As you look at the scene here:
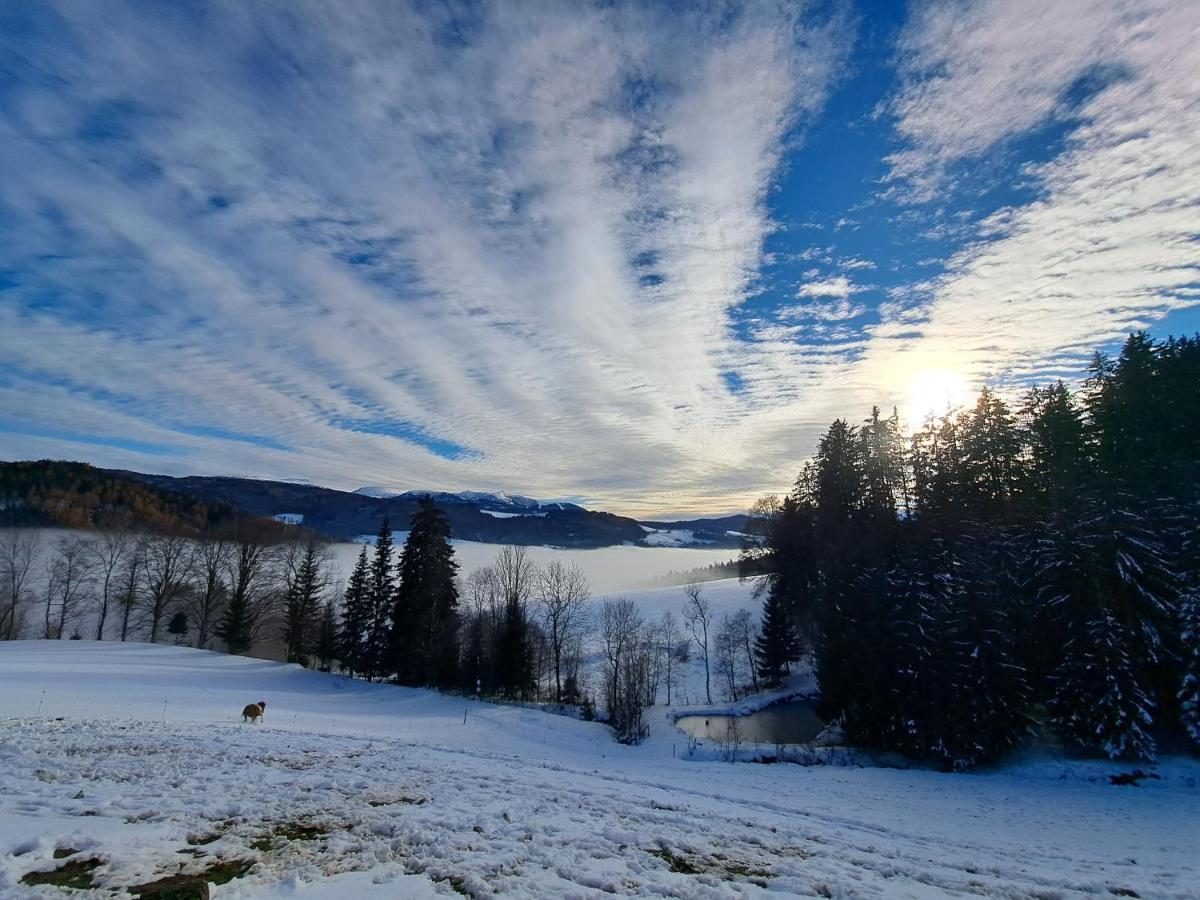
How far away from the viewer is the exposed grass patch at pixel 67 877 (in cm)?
611

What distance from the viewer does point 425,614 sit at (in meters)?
42.4

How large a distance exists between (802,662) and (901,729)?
2777cm

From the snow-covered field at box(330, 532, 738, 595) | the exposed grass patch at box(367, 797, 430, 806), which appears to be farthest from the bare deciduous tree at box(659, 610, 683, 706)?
the exposed grass patch at box(367, 797, 430, 806)

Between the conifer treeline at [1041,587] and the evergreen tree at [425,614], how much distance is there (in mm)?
25579

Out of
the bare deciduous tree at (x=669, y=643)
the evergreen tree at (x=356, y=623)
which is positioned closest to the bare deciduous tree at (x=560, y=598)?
the bare deciduous tree at (x=669, y=643)

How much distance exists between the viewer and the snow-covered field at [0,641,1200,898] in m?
7.48

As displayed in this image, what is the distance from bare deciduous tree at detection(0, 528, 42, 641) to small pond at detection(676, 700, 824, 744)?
60340mm

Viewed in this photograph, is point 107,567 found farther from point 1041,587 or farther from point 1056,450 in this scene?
point 1056,450

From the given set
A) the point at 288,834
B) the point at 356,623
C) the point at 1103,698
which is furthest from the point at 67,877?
the point at 356,623

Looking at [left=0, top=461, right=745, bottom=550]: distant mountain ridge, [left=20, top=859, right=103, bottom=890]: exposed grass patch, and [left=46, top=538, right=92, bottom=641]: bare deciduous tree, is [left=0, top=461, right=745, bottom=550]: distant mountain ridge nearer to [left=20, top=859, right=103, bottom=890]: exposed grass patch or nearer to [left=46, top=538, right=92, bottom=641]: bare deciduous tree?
[left=46, top=538, right=92, bottom=641]: bare deciduous tree

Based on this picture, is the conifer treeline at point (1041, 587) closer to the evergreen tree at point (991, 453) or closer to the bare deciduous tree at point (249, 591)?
the evergreen tree at point (991, 453)

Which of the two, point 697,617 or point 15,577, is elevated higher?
point 15,577

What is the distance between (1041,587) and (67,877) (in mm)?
32635

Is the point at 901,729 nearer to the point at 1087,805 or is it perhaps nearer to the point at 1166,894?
the point at 1087,805
